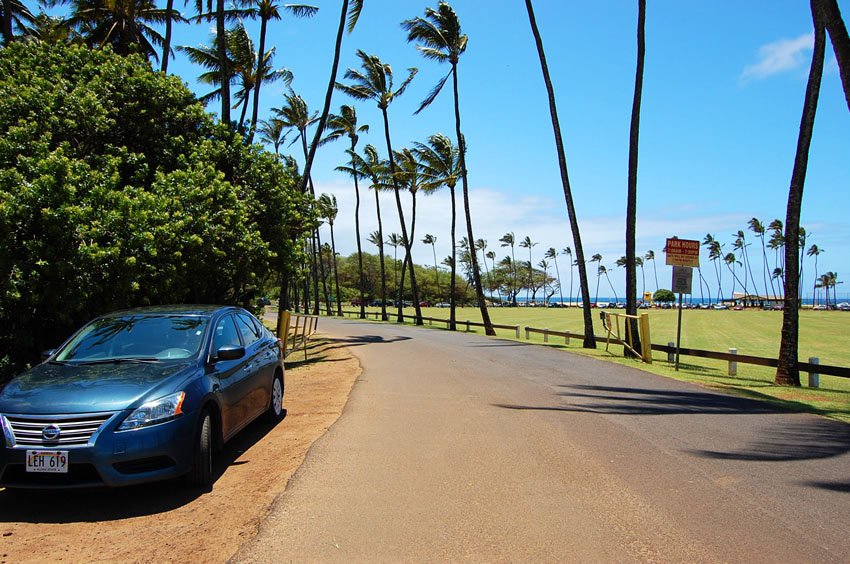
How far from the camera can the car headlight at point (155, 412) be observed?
492 cm

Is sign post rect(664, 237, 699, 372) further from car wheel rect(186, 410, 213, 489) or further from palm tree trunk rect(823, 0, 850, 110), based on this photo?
car wheel rect(186, 410, 213, 489)

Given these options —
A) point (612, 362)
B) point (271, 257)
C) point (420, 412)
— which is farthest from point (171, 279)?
point (612, 362)

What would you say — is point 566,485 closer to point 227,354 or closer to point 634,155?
point 227,354

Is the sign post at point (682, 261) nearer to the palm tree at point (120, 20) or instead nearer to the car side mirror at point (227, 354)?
the car side mirror at point (227, 354)

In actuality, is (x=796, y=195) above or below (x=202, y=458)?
above

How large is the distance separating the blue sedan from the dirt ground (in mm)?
275

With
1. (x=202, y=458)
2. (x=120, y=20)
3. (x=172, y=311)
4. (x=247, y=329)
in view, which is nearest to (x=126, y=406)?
(x=202, y=458)

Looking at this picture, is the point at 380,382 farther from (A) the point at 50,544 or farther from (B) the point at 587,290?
(B) the point at 587,290

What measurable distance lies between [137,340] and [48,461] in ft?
6.34

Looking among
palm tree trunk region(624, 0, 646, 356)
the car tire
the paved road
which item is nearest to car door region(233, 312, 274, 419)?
the car tire

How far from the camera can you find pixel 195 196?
40.8 feet

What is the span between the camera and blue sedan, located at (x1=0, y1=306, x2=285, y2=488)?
15.7 ft

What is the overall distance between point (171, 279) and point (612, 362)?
11.4m

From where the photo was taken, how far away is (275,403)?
8.38 meters
